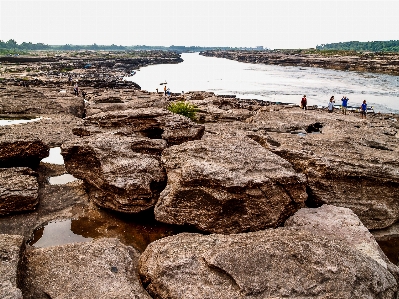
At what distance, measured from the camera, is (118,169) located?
12.6 m

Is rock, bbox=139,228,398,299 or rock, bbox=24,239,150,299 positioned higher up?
rock, bbox=139,228,398,299

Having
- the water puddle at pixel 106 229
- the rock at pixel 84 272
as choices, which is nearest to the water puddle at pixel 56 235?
the water puddle at pixel 106 229

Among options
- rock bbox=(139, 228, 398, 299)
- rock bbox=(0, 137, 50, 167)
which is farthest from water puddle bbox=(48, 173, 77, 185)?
rock bbox=(139, 228, 398, 299)

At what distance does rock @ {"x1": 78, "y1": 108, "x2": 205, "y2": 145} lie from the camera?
52.4 ft

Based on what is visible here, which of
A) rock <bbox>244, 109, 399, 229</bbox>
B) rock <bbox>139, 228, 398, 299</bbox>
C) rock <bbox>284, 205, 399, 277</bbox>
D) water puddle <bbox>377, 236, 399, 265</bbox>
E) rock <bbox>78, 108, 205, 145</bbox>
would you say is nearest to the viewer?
rock <bbox>139, 228, 398, 299</bbox>

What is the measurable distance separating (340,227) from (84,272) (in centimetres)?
751

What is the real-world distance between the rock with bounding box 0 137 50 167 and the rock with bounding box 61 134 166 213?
170 cm

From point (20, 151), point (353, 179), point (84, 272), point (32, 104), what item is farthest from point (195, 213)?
point (32, 104)

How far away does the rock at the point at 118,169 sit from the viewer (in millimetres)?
12336

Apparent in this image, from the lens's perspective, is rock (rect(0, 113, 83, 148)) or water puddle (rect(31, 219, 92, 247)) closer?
water puddle (rect(31, 219, 92, 247))

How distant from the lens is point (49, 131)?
74.0ft

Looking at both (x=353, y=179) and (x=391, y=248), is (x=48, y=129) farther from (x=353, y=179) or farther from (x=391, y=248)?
(x=391, y=248)

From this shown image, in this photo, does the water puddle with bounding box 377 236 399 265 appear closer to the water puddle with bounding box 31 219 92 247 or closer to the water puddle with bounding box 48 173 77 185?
the water puddle with bounding box 31 219 92 247

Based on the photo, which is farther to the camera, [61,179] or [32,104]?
[32,104]
